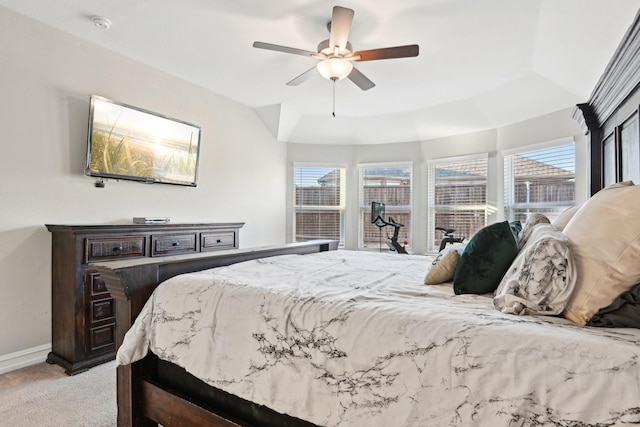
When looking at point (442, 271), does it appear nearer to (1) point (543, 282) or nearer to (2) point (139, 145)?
(1) point (543, 282)

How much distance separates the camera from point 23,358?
258 cm

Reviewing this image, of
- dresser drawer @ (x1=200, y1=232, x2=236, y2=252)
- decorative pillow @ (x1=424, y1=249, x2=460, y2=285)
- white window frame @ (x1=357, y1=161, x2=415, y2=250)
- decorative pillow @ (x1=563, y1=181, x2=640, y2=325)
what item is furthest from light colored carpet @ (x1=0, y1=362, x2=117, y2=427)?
white window frame @ (x1=357, y1=161, x2=415, y2=250)

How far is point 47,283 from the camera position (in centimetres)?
275

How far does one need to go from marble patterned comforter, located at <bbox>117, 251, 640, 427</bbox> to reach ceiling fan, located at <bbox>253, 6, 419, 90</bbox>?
5.70ft

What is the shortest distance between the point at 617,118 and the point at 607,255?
1830 mm

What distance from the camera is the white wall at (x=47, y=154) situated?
255cm

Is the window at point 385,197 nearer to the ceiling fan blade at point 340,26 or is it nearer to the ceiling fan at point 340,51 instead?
the ceiling fan at point 340,51

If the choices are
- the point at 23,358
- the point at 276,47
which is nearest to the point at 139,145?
the point at 276,47

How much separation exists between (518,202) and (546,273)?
3.74 meters

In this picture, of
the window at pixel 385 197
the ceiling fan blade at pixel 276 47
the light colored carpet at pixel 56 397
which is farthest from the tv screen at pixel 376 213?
the light colored carpet at pixel 56 397

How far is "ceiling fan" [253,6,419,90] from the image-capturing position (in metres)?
2.35

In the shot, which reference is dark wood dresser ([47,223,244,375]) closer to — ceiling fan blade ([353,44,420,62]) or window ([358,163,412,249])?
ceiling fan blade ([353,44,420,62])

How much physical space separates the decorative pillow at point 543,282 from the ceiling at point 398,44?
172cm

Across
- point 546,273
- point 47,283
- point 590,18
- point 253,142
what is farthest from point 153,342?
point 253,142
